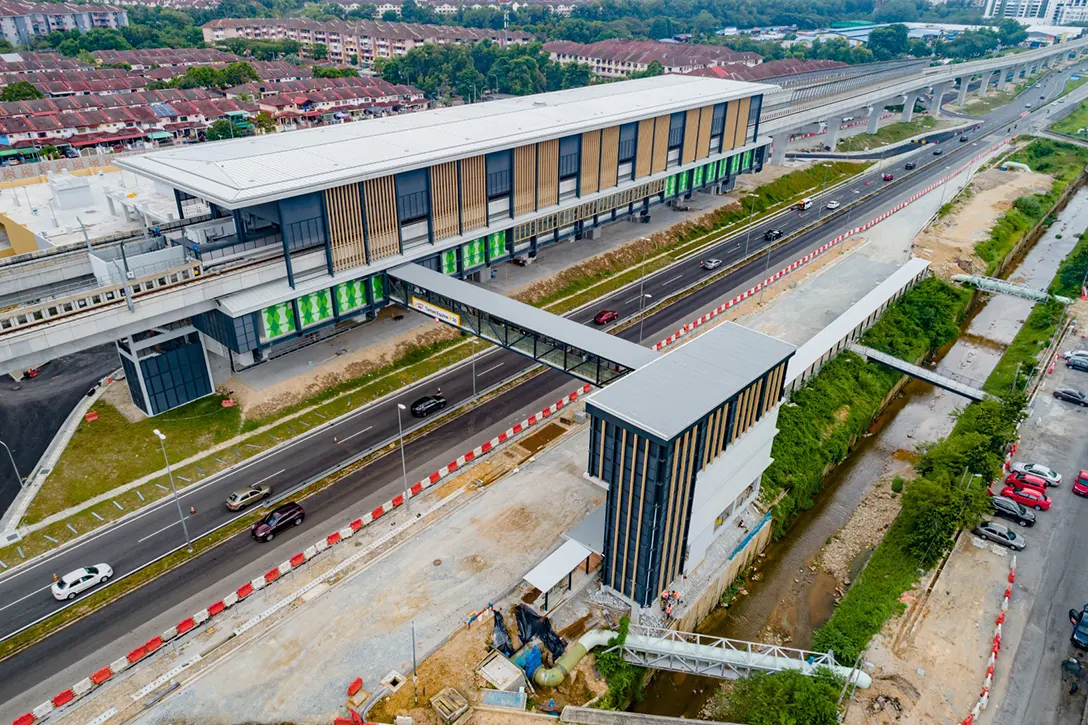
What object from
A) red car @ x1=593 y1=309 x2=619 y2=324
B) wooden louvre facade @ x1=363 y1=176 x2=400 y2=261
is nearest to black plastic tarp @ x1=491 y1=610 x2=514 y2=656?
wooden louvre facade @ x1=363 y1=176 x2=400 y2=261

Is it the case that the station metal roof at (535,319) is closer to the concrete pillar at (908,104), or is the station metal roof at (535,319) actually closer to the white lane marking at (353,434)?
the white lane marking at (353,434)

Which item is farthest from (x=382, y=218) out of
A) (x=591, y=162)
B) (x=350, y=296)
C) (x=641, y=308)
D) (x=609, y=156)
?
Result: (x=609, y=156)

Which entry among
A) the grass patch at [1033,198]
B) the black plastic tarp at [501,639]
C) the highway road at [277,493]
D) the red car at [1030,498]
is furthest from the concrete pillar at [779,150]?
the black plastic tarp at [501,639]

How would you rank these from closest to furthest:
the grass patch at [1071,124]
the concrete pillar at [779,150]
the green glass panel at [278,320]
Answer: the green glass panel at [278,320] → the concrete pillar at [779,150] → the grass patch at [1071,124]

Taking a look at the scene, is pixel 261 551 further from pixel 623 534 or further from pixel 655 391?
pixel 655 391

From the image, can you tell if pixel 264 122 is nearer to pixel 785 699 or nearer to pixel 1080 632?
pixel 785 699

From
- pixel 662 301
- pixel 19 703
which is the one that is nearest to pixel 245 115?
pixel 662 301

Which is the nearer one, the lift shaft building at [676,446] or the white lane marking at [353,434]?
the lift shaft building at [676,446]
